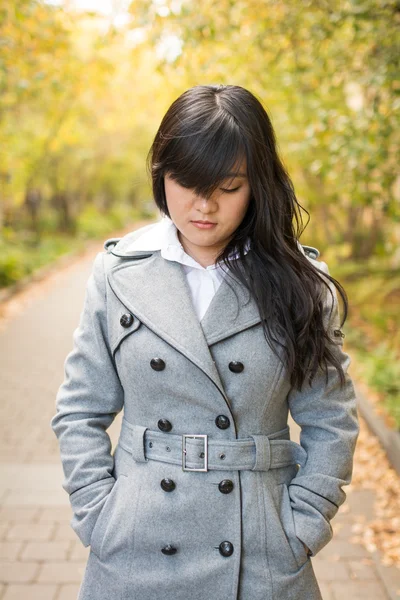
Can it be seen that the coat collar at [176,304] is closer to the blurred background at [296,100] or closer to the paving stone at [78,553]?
the blurred background at [296,100]

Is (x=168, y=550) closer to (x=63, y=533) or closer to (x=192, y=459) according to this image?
(x=192, y=459)

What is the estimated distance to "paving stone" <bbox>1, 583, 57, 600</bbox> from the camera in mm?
3605

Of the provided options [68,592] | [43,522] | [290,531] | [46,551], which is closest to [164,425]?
[290,531]

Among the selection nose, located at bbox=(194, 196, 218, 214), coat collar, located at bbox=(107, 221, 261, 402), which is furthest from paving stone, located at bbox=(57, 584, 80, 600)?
nose, located at bbox=(194, 196, 218, 214)

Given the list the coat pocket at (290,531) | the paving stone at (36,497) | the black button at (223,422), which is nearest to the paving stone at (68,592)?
the paving stone at (36,497)

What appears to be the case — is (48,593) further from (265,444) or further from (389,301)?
(389,301)

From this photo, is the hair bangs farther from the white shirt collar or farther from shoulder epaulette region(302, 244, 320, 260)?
shoulder epaulette region(302, 244, 320, 260)

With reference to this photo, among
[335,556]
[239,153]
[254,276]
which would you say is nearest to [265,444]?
[254,276]

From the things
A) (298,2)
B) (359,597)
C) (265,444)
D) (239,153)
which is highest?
(298,2)

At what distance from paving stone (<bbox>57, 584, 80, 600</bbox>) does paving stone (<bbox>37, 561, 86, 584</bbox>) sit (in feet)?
0.19

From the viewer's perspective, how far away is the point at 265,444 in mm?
1841

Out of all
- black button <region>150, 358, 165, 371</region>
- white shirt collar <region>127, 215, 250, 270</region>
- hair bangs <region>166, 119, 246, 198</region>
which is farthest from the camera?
white shirt collar <region>127, 215, 250, 270</region>

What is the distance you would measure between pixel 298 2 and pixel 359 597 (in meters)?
4.56

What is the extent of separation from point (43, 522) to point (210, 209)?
3.42 metres
